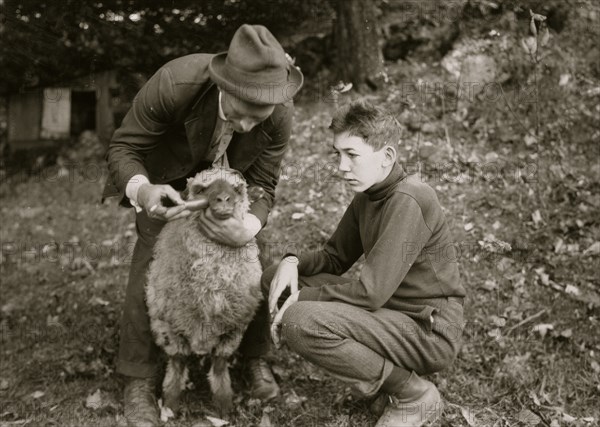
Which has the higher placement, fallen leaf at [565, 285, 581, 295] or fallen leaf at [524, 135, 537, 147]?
fallen leaf at [524, 135, 537, 147]

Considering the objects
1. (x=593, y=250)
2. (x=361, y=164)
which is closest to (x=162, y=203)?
(x=361, y=164)

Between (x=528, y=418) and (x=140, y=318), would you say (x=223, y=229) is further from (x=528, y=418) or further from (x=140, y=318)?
(x=528, y=418)

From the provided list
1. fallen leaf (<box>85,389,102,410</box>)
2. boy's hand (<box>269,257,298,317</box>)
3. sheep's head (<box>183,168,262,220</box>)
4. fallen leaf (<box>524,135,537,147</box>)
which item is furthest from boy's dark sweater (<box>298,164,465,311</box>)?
fallen leaf (<box>524,135,537,147</box>)

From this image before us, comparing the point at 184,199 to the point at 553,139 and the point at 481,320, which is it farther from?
the point at 553,139

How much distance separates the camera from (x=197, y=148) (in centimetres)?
381

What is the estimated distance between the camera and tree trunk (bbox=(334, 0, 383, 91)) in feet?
21.6

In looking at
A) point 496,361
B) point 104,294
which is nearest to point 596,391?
point 496,361

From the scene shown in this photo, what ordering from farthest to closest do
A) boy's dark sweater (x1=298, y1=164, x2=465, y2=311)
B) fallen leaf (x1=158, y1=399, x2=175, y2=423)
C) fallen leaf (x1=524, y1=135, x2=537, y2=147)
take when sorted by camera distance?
fallen leaf (x1=524, y1=135, x2=537, y2=147), fallen leaf (x1=158, y1=399, x2=175, y2=423), boy's dark sweater (x1=298, y1=164, x2=465, y2=311)

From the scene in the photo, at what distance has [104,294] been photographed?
17.5 ft

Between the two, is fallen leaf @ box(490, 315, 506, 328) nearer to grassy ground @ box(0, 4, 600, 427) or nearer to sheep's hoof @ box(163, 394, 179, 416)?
grassy ground @ box(0, 4, 600, 427)

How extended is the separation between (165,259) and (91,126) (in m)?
5.45

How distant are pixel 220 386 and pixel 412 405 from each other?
1.17 metres

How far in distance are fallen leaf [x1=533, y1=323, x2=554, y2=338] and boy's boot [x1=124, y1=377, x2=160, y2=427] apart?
2575 mm

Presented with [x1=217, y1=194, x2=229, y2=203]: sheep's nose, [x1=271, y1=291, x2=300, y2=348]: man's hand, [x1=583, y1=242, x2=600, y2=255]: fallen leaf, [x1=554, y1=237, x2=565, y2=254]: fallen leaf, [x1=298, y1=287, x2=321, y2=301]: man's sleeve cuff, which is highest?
[x1=217, y1=194, x2=229, y2=203]: sheep's nose
